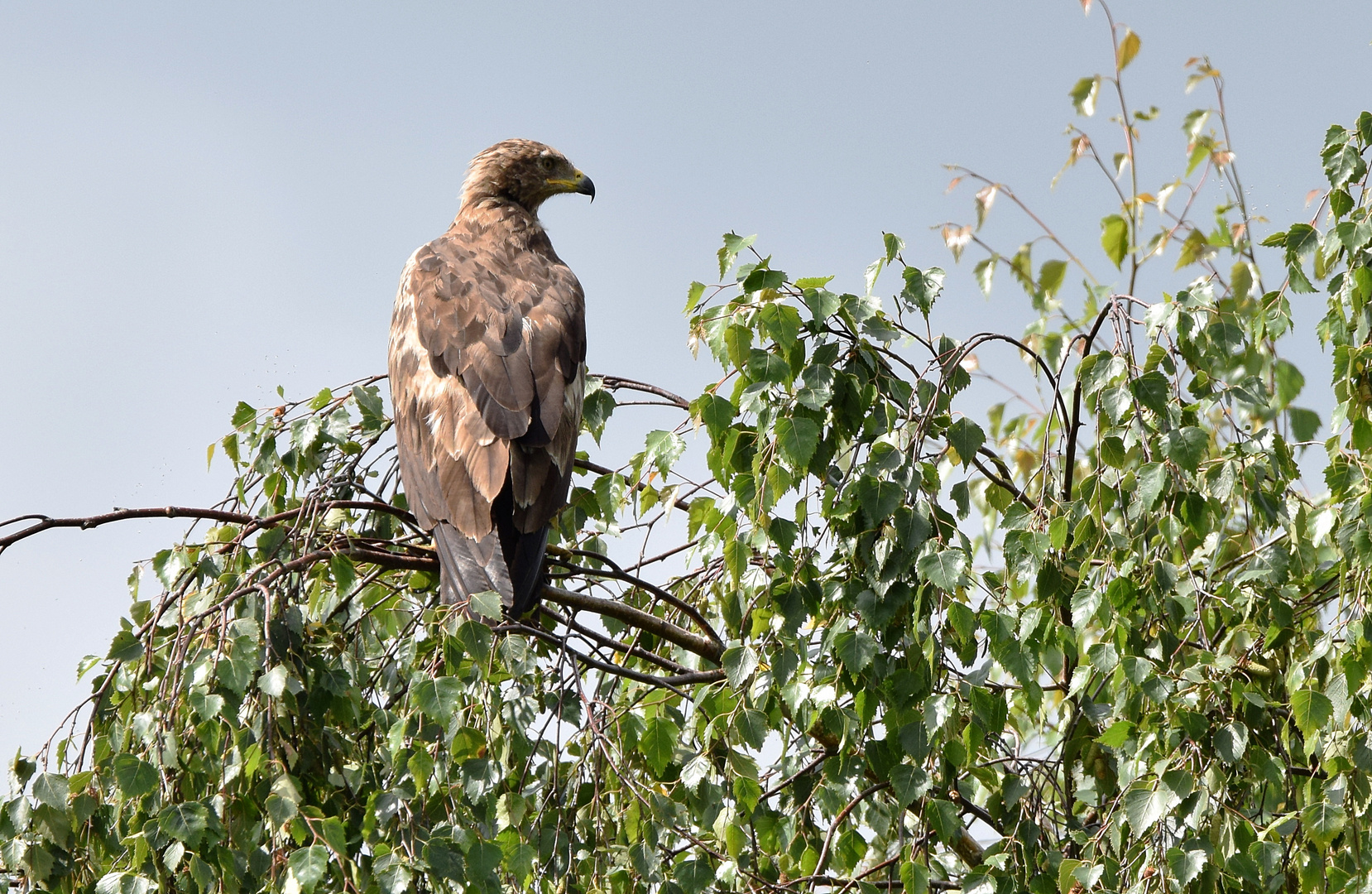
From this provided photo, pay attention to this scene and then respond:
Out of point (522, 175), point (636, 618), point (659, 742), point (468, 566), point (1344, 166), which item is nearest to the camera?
point (659, 742)

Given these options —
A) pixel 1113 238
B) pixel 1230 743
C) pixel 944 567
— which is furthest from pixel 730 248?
pixel 1113 238

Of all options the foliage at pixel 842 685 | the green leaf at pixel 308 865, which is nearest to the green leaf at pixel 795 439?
the foliage at pixel 842 685

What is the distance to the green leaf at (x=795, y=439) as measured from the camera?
8.12 feet

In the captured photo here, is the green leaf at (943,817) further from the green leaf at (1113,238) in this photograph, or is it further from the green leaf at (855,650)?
the green leaf at (1113,238)

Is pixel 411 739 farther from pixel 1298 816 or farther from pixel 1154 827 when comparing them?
pixel 1298 816

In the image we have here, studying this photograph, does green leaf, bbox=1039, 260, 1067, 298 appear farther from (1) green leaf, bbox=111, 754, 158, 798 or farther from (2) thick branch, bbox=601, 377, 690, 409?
(1) green leaf, bbox=111, 754, 158, 798

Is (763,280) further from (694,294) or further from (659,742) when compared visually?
(659,742)

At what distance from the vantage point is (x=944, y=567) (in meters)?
2.41

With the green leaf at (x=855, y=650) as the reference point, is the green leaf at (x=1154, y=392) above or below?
above

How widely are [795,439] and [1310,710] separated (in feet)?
3.43

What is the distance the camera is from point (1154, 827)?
2.49 metres

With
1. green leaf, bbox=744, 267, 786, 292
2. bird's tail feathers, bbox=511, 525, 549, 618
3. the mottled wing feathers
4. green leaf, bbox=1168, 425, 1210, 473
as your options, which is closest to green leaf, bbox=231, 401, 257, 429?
the mottled wing feathers

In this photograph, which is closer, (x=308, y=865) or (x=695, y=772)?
(x=308, y=865)

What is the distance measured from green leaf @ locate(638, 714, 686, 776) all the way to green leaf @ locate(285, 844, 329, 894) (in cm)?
71
